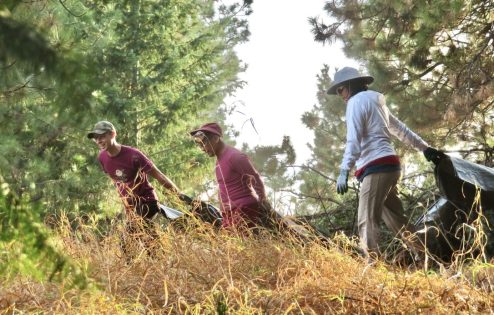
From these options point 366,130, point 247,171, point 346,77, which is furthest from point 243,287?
point 346,77

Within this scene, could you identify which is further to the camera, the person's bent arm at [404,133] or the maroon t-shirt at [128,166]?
the maroon t-shirt at [128,166]

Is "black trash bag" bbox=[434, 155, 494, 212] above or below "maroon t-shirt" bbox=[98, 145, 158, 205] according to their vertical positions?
below

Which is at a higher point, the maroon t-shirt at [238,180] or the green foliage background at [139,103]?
the green foliage background at [139,103]

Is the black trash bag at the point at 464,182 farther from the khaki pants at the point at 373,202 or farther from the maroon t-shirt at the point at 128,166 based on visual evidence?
the maroon t-shirt at the point at 128,166

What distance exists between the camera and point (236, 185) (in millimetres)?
4371

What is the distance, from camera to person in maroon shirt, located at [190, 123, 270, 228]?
4.32 meters

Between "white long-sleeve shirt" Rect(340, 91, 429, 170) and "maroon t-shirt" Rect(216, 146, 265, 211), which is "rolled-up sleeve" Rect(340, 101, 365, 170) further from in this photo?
"maroon t-shirt" Rect(216, 146, 265, 211)

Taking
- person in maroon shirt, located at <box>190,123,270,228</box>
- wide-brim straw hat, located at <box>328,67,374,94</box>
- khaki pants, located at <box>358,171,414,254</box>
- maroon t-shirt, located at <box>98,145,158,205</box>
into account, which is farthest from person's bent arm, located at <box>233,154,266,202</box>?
maroon t-shirt, located at <box>98,145,158,205</box>

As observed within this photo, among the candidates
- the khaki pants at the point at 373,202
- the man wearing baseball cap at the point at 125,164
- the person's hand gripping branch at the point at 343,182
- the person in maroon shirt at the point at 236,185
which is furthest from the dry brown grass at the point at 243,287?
the man wearing baseball cap at the point at 125,164

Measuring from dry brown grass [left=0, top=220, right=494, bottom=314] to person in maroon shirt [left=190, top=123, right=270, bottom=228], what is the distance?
54 cm

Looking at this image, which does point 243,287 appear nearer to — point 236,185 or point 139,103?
point 236,185

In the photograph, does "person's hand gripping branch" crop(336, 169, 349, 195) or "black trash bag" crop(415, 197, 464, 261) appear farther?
"black trash bag" crop(415, 197, 464, 261)

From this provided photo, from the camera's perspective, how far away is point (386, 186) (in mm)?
4453

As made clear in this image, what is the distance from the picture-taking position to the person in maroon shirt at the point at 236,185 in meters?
4.32
